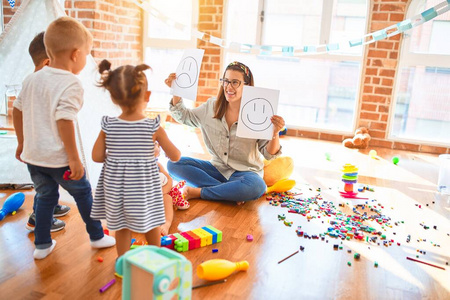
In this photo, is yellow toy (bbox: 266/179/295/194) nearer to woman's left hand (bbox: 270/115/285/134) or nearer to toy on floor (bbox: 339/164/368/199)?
toy on floor (bbox: 339/164/368/199)

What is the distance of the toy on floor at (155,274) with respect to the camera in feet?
3.57

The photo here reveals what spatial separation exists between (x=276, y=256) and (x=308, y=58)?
275 centimetres

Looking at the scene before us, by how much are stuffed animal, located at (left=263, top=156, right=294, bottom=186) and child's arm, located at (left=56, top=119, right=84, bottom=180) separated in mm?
1285

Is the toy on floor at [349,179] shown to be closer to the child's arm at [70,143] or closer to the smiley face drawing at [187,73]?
the smiley face drawing at [187,73]

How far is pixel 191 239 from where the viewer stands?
69.8 inches

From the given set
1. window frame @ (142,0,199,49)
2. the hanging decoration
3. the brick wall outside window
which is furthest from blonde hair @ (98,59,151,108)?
window frame @ (142,0,199,49)

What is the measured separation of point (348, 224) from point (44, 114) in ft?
4.68

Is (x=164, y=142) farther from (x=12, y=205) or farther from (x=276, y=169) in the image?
(x=276, y=169)

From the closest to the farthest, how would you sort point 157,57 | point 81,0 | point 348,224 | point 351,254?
point 351,254 < point 348,224 < point 81,0 < point 157,57

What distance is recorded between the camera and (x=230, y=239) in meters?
1.88

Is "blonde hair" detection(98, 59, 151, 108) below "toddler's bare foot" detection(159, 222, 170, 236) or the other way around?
the other way around

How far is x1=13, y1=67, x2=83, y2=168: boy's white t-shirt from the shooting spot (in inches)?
59.8

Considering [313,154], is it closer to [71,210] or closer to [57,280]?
[71,210]

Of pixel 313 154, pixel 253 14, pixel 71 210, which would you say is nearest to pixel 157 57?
pixel 253 14
